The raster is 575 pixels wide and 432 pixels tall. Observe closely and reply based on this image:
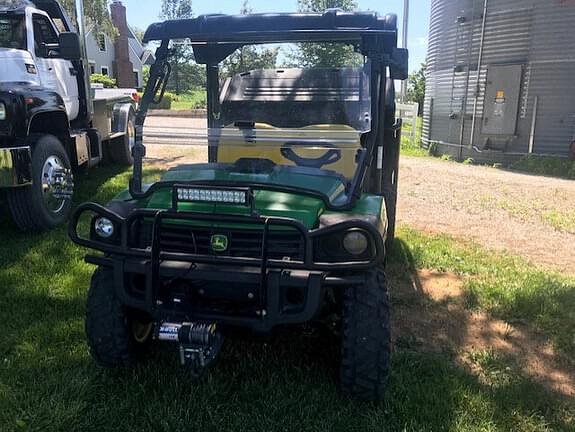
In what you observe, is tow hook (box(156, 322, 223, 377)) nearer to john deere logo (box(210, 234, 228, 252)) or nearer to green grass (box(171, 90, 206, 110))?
john deere logo (box(210, 234, 228, 252))

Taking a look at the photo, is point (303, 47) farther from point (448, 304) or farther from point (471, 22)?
point (471, 22)

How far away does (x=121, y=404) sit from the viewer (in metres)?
2.96

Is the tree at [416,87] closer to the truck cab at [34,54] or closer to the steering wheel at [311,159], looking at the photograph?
the truck cab at [34,54]

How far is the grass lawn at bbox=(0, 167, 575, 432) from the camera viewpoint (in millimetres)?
2865

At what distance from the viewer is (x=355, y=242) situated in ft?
9.00

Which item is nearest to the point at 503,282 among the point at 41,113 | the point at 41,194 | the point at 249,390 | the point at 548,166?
the point at 249,390

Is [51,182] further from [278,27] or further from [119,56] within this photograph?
[119,56]

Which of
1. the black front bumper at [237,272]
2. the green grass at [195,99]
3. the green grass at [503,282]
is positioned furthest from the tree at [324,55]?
the green grass at [503,282]

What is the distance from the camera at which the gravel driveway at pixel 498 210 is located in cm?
604

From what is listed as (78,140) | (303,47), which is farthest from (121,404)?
(78,140)

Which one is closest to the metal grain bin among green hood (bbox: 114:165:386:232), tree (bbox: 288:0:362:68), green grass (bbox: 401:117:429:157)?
green grass (bbox: 401:117:429:157)

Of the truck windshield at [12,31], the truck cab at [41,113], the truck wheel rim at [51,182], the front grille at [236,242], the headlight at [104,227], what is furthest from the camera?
the truck windshield at [12,31]

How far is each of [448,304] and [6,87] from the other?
471 cm

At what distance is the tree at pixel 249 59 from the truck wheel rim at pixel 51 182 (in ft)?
8.98
